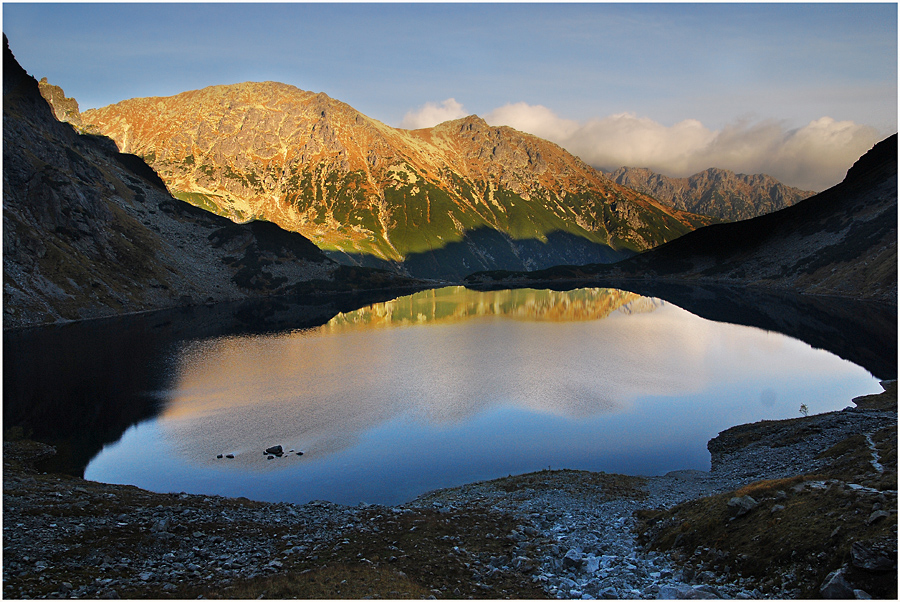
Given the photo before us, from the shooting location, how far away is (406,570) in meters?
25.3

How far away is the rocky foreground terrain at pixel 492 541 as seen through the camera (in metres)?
21.6

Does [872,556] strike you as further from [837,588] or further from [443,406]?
[443,406]

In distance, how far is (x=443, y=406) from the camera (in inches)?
2707

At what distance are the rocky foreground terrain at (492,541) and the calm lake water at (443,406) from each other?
7760 mm

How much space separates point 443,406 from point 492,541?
39.5 m

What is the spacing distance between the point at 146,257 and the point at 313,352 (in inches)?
4875

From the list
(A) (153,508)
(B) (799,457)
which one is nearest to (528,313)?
(B) (799,457)

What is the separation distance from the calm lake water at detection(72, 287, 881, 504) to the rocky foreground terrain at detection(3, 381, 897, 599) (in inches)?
306

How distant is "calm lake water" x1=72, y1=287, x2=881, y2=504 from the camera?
4809cm

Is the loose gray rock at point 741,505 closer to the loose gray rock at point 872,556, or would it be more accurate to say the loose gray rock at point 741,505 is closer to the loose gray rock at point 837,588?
the loose gray rock at point 872,556

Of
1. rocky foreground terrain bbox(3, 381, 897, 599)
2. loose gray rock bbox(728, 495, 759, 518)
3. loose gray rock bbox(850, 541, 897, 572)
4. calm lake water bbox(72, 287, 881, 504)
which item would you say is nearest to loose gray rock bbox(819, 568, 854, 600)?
rocky foreground terrain bbox(3, 381, 897, 599)

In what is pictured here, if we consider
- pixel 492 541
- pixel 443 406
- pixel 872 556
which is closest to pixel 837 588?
pixel 872 556

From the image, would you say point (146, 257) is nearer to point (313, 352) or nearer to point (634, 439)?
point (313, 352)

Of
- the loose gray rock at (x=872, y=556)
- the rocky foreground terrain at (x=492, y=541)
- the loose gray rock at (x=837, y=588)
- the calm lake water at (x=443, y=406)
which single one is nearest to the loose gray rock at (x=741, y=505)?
the rocky foreground terrain at (x=492, y=541)
